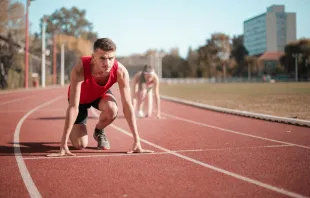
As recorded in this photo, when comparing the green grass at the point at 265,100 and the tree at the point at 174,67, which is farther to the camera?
the tree at the point at 174,67

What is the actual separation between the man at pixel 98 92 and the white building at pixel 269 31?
80225 millimetres

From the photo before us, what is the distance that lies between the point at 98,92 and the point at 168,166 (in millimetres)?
1853

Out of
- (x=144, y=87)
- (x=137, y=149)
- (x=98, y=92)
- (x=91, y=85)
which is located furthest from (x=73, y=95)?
(x=144, y=87)

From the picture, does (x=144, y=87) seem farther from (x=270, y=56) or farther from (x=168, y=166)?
(x=270, y=56)

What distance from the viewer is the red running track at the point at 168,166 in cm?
378

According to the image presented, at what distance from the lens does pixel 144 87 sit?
12.5 meters

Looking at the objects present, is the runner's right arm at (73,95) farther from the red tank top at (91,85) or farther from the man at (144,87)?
the man at (144,87)

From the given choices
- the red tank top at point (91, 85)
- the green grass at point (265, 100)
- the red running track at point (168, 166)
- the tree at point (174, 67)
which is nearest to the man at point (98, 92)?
the red tank top at point (91, 85)

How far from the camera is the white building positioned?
86812mm

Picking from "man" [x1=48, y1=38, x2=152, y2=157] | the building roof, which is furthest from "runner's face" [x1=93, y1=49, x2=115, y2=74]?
the building roof

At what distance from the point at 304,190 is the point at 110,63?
2.92m

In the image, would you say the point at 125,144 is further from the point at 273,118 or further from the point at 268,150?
the point at 273,118

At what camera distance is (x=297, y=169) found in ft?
15.2

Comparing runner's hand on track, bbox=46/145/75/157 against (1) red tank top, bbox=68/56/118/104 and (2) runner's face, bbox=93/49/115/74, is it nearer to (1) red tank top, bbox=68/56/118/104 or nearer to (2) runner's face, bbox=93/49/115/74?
(1) red tank top, bbox=68/56/118/104
